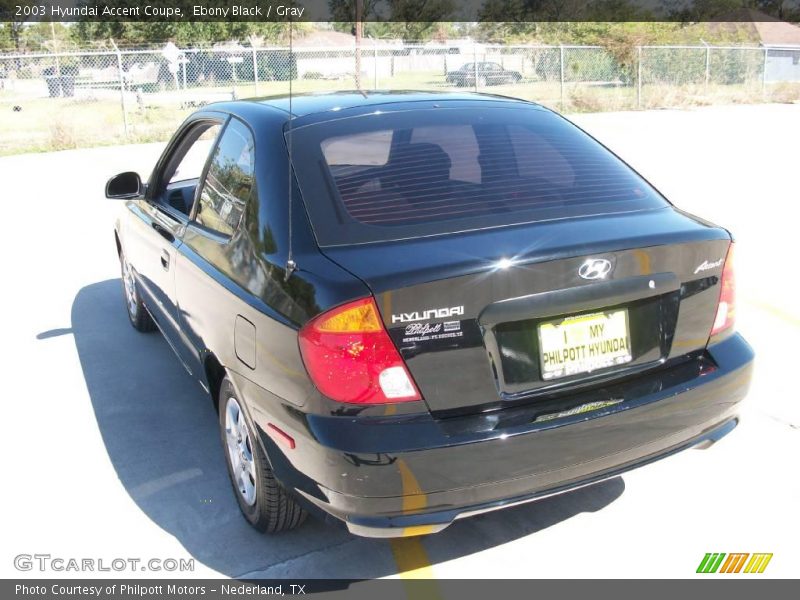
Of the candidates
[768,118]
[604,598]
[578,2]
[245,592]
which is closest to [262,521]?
[245,592]

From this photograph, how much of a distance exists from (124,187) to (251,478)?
7.96ft

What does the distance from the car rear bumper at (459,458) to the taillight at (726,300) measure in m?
0.43

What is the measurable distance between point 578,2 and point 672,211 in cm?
6245

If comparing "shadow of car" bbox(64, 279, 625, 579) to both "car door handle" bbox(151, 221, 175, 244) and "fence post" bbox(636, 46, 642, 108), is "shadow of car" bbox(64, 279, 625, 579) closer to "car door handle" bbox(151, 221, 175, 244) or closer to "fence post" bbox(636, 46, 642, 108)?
"car door handle" bbox(151, 221, 175, 244)

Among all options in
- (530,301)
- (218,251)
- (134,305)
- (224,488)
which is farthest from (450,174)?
(134,305)

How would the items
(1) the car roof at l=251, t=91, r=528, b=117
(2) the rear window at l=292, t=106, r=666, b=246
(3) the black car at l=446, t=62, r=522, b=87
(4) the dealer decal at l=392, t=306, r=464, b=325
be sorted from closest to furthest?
(4) the dealer decal at l=392, t=306, r=464, b=325
(2) the rear window at l=292, t=106, r=666, b=246
(1) the car roof at l=251, t=91, r=528, b=117
(3) the black car at l=446, t=62, r=522, b=87

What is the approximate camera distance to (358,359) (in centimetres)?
274

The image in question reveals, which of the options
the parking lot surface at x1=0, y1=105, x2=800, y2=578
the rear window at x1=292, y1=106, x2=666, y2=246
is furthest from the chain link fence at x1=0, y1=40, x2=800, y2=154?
the rear window at x1=292, y1=106, x2=666, y2=246

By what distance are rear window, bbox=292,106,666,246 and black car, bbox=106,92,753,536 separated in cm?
1

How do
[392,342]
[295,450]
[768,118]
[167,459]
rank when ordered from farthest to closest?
[768,118], [167,459], [295,450], [392,342]

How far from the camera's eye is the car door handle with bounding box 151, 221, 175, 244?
4.46m

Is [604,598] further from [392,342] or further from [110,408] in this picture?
[110,408]

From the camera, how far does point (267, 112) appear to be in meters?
3.80

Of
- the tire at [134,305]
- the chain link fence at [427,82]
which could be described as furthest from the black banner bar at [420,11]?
the tire at [134,305]
